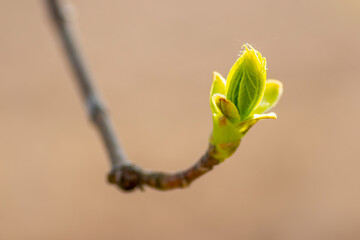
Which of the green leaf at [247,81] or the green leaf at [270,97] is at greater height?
the green leaf at [247,81]

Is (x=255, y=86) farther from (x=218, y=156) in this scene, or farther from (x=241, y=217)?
(x=241, y=217)

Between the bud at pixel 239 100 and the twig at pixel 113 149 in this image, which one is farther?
the twig at pixel 113 149

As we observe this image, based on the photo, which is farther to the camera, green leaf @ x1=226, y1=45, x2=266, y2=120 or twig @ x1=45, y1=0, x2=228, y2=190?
twig @ x1=45, y1=0, x2=228, y2=190

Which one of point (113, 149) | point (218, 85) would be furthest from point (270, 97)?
point (113, 149)

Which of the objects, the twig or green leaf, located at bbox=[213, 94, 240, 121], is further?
the twig

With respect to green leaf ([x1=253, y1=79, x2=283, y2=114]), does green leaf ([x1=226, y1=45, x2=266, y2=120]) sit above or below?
above

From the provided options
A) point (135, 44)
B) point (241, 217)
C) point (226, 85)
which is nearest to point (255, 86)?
point (226, 85)

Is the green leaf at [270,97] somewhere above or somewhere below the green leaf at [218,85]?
below
